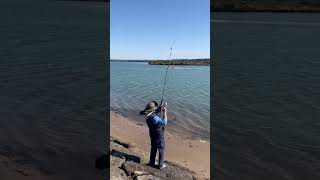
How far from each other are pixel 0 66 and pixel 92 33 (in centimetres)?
1990

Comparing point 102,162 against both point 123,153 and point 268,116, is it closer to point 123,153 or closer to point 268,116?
point 123,153

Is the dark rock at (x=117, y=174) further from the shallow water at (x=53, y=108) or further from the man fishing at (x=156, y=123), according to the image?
the man fishing at (x=156, y=123)

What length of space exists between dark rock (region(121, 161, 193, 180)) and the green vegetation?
65209 mm

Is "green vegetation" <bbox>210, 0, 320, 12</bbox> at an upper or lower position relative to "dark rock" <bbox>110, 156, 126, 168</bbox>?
upper

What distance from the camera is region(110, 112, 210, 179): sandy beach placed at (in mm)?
9830

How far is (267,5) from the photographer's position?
81.6 metres

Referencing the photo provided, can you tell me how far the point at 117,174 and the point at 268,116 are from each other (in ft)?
22.2

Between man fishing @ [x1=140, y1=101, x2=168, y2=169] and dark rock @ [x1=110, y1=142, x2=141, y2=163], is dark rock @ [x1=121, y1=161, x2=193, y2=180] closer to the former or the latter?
man fishing @ [x1=140, y1=101, x2=168, y2=169]

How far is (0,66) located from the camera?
66.2 ft

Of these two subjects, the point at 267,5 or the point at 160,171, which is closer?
the point at 160,171

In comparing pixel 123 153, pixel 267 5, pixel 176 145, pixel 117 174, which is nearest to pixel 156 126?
pixel 117 174

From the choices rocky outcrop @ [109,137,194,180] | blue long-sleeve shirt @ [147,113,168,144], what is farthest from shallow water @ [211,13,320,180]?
blue long-sleeve shirt @ [147,113,168,144]

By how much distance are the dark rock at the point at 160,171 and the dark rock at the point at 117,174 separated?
0.12 meters

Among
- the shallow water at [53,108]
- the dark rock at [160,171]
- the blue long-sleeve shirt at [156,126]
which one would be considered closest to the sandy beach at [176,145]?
the dark rock at [160,171]
